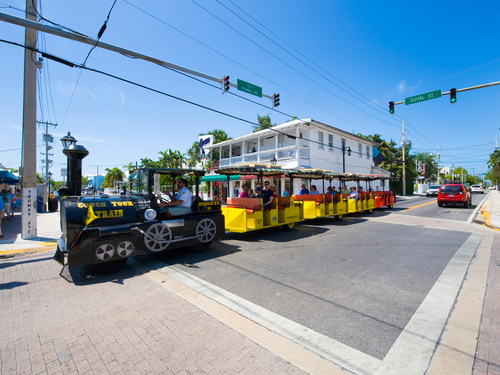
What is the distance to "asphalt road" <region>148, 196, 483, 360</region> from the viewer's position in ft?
10.9

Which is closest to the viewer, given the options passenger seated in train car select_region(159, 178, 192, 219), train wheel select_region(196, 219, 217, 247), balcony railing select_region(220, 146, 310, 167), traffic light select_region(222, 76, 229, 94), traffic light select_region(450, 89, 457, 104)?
passenger seated in train car select_region(159, 178, 192, 219)

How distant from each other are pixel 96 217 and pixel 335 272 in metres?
4.89

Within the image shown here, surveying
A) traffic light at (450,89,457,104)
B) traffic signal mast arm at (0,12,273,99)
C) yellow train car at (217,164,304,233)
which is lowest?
yellow train car at (217,164,304,233)

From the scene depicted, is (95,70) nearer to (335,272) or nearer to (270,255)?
(270,255)

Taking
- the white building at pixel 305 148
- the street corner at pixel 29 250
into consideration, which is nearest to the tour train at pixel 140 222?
the street corner at pixel 29 250

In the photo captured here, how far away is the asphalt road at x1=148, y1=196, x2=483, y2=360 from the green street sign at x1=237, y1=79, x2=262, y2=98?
5.76m

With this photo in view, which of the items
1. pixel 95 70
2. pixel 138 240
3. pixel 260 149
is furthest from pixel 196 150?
pixel 138 240

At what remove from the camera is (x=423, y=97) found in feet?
40.3

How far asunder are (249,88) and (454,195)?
1746 centimetres

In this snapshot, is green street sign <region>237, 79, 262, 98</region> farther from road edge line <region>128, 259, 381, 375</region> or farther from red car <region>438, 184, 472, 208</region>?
red car <region>438, 184, 472, 208</region>

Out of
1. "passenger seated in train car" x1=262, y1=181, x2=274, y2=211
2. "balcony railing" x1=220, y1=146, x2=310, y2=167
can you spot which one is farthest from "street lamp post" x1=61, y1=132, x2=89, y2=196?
"balcony railing" x1=220, y1=146, x2=310, y2=167

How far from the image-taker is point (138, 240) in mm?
5434

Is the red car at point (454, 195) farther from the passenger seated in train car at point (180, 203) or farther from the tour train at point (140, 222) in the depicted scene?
the passenger seated in train car at point (180, 203)

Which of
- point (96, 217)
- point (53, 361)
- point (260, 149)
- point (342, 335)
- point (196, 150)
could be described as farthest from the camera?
point (196, 150)
